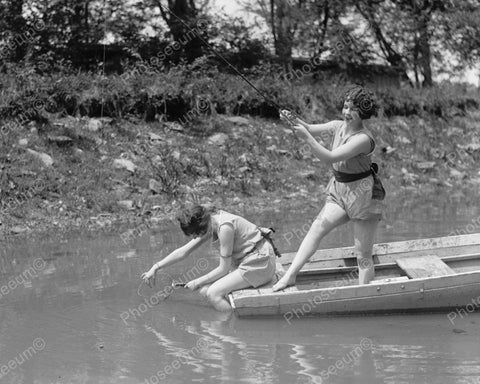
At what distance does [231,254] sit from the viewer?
605 cm

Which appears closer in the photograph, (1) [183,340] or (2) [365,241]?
(1) [183,340]

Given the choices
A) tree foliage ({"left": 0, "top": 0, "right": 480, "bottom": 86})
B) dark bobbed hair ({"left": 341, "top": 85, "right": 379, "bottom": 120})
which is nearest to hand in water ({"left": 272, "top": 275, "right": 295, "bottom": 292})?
A: dark bobbed hair ({"left": 341, "top": 85, "right": 379, "bottom": 120})

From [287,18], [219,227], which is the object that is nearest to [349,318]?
[219,227]

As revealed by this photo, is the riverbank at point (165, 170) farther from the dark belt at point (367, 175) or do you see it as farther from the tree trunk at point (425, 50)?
the dark belt at point (367, 175)

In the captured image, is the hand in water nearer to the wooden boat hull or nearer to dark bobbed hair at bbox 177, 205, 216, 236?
the wooden boat hull

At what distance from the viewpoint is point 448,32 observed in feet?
68.7

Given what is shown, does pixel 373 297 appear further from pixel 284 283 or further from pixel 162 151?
pixel 162 151

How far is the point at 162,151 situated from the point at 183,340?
26.5 feet

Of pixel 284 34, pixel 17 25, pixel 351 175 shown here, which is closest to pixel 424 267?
pixel 351 175

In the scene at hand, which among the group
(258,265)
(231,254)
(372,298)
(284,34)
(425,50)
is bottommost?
(372,298)

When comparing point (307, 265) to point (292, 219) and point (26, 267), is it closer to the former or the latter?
point (26, 267)

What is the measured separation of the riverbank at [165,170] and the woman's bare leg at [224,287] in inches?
173

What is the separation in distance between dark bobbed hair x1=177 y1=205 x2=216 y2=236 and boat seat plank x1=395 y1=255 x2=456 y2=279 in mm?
1723

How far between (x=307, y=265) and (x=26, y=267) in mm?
3004
